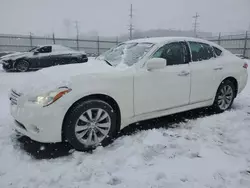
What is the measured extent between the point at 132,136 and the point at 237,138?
1.58 m

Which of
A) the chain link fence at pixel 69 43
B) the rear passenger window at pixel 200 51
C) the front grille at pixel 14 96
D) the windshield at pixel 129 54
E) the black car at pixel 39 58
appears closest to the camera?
the front grille at pixel 14 96

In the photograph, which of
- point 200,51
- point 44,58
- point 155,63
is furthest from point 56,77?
point 44,58

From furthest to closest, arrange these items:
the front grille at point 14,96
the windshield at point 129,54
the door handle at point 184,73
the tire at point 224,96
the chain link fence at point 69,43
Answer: the chain link fence at point 69,43
the tire at point 224,96
the door handle at point 184,73
the windshield at point 129,54
the front grille at point 14,96

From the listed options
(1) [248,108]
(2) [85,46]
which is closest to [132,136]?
(1) [248,108]

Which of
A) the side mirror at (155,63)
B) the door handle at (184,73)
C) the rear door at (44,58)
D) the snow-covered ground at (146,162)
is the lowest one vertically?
the snow-covered ground at (146,162)

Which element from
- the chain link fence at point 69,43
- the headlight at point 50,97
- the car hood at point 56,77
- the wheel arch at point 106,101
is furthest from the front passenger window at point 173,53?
the chain link fence at point 69,43

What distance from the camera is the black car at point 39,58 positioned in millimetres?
9961

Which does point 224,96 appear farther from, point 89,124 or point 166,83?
point 89,124

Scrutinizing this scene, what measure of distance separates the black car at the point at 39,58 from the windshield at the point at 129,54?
6.90m

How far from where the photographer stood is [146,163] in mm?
2771

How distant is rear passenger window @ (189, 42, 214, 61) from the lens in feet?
13.7

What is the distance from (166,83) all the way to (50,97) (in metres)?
1.80

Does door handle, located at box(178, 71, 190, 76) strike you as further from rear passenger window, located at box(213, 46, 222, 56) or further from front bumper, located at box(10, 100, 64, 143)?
front bumper, located at box(10, 100, 64, 143)

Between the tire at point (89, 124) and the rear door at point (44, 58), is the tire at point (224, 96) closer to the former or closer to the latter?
the tire at point (89, 124)
